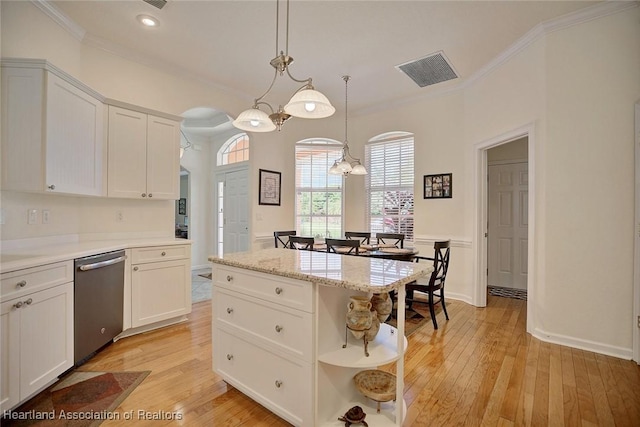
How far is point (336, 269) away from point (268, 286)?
16.2 inches

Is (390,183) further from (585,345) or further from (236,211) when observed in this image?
(585,345)

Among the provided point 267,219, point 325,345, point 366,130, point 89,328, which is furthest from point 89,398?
point 366,130

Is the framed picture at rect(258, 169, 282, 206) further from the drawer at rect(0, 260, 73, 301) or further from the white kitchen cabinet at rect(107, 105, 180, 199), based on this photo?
the drawer at rect(0, 260, 73, 301)

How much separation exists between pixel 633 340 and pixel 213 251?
631 cm

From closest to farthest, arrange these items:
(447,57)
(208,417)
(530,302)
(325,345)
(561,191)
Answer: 1. (325,345)
2. (208,417)
3. (561,191)
4. (530,302)
5. (447,57)

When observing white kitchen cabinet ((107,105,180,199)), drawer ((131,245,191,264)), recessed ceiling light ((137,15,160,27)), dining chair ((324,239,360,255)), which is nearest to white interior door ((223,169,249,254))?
white kitchen cabinet ((107,105,180,199))

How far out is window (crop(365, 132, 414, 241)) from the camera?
15.9 feet

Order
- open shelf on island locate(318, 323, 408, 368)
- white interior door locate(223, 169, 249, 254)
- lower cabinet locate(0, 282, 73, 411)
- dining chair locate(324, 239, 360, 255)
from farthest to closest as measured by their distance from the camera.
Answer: white interior door locate(223, 169, 249, 254)
dining chair locate(324, 239, 360, 255)
lower cabinet locate(0, 282, 73, 411)
open shelf on island locate(318, 323, 408, 368)

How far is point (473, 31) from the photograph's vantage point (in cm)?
295

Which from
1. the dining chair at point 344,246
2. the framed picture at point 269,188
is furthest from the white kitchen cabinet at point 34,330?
the framed picture at point 269,188

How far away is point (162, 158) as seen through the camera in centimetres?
332

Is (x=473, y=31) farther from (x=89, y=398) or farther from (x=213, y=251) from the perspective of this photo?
(x=213, y=251)

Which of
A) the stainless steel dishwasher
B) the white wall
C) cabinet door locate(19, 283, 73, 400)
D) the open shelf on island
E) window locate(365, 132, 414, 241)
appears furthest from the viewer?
window locate(365, 132, 414, 241)

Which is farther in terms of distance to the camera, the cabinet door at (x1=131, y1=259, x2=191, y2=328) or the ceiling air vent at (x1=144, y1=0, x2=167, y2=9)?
the cabinet door at (x1=131, y1=259, x2=191, y2=328)
